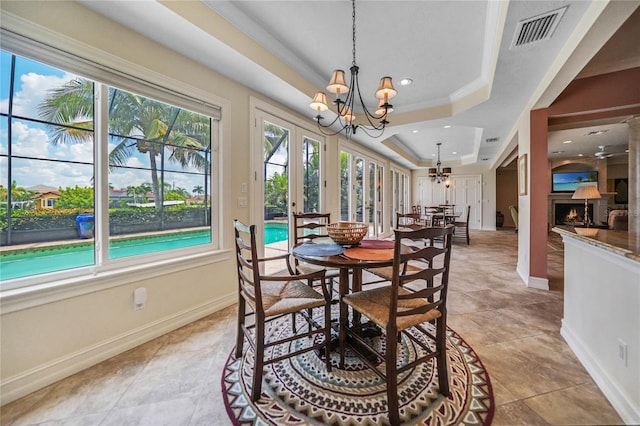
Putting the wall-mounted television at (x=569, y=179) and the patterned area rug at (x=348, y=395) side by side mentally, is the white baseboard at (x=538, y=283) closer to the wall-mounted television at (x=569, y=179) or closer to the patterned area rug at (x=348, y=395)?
the patterned area rug at (x=348, y=395)

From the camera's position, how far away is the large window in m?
1.50

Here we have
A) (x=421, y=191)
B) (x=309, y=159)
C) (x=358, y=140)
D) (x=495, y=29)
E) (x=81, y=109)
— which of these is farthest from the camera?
(x=421, y=191)

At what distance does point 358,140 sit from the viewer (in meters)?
5.17

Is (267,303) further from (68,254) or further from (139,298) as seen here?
(68,254)

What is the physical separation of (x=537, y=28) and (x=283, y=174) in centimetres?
277

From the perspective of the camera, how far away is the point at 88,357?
1.68 meters

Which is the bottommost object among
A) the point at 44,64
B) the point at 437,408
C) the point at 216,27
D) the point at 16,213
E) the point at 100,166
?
the point at 437,408

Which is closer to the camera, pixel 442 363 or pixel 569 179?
pixel 442 363

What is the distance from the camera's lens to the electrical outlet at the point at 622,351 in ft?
4.24

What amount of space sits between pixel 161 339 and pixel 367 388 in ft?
5.38

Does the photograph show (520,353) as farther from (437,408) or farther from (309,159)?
(309,159)

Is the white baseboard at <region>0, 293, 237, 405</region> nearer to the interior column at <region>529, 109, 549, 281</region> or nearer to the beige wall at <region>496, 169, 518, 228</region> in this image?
the interior column at <region>529, 109, 549, 281</region>

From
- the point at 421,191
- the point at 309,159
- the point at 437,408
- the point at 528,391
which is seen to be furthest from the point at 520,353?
the point at 421,191

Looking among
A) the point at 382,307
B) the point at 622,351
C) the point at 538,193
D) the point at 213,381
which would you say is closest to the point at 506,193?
the point at 538,193
